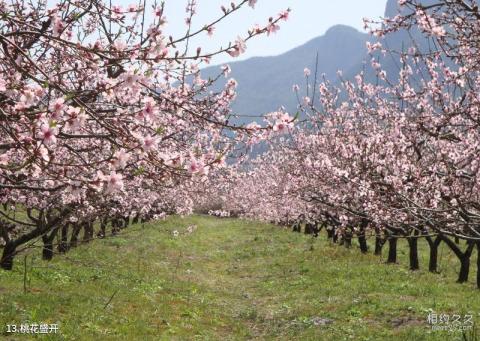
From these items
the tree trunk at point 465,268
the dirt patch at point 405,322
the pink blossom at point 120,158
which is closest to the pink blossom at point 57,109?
the pink blossom at point 120,158

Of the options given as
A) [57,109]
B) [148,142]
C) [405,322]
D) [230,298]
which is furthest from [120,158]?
[230,298]

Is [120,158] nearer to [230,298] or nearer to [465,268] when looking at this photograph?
[230,298]

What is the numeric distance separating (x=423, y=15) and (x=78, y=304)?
1063cm

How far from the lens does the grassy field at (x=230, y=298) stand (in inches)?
461

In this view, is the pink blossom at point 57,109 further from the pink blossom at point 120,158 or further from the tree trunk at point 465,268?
the tree trunk at point 465,268

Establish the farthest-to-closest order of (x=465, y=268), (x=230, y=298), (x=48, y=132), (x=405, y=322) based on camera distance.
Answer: (x=465, y=268)
(x=230, y=298)
(x=405, y=322)
(x=48, y=132)

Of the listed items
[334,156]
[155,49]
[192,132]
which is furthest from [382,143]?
[155,49]

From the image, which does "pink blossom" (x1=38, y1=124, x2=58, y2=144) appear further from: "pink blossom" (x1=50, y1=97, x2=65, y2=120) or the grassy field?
the grassy field

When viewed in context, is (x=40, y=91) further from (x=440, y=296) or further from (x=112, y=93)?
(x=440, y=296)

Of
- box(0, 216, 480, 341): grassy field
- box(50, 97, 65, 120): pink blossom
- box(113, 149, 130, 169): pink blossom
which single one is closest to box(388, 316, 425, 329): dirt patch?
box(0, 216, 480, 341): grassy field

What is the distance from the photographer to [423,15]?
720 cm

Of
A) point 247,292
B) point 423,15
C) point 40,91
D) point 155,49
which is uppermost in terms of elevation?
point 423,15

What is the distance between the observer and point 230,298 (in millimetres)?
17766

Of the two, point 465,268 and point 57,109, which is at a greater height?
point 57,109
